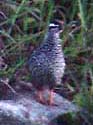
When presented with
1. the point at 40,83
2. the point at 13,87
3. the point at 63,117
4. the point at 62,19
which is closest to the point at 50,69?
the point at 40,83

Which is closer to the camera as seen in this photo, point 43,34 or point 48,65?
point 48,65

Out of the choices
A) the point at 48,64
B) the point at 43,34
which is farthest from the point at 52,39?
the point at 43,34

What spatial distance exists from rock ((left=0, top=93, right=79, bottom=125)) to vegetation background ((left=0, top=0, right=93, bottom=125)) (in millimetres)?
216

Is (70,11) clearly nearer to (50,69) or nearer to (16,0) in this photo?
(16,0)

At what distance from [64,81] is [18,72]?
33 cm

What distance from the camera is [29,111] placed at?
306 centimetres

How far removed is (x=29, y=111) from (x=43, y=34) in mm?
949

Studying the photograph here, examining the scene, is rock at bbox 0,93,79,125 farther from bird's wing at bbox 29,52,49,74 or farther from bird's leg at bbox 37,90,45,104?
bird's wing at bbox 29,52,49,74

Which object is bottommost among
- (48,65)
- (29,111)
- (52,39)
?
(29,111)

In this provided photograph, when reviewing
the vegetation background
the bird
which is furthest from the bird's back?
the vegetation background

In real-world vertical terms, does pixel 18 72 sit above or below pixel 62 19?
below

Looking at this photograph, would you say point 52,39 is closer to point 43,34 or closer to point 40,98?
point 40,98

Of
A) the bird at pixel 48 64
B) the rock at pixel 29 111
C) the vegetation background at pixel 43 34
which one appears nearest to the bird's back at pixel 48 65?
the bird at pixel 48 64

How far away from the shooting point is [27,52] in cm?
384
